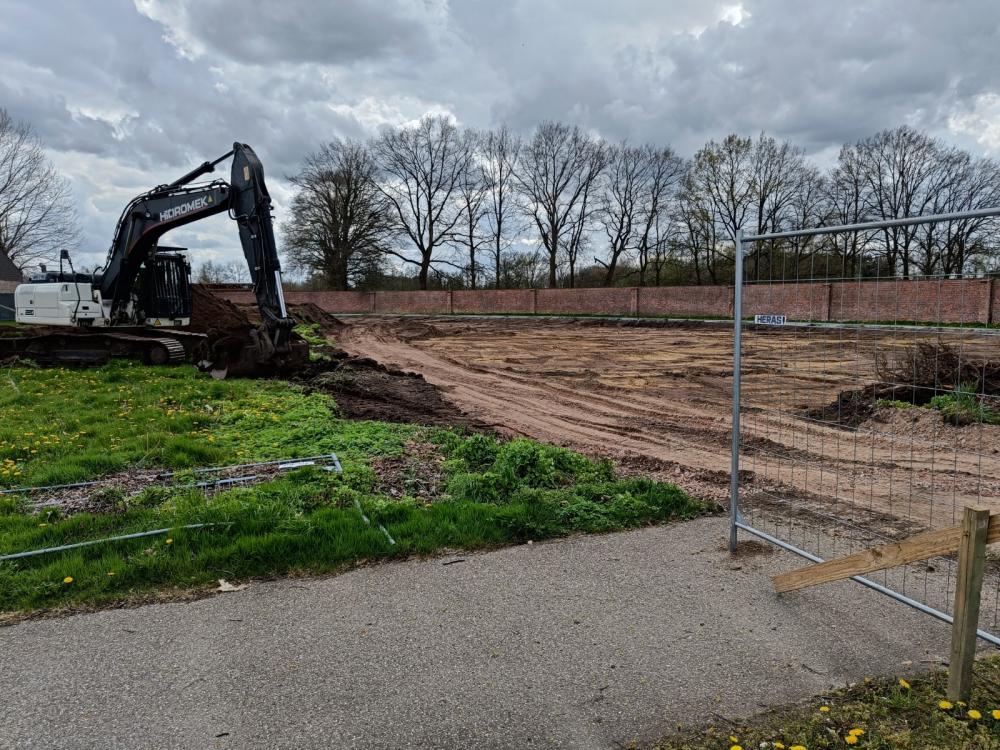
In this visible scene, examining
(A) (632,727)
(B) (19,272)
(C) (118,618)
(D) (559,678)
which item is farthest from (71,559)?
(B) (19,272)

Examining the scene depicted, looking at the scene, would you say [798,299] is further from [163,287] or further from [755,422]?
[163,287]

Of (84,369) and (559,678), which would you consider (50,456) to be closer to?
(559,678)

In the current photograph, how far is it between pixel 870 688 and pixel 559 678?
1448 mm

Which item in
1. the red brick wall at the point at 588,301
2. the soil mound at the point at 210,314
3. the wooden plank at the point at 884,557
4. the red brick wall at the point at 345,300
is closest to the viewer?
the wooden plank at the point at 884,557

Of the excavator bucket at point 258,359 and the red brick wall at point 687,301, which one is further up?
the red brick wall at point 687,301

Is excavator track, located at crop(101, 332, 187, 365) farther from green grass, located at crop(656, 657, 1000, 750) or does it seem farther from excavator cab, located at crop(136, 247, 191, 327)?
green grass, located at crop(656, 657, 1000, 750)

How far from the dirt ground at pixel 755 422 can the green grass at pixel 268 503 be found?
144 centimetres

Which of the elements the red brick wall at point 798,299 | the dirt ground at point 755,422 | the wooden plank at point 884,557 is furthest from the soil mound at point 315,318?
the wooden plank at point 884,557

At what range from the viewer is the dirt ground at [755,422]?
6.30 m

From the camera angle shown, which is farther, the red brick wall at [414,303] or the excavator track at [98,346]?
the red brick wall at [414,303]

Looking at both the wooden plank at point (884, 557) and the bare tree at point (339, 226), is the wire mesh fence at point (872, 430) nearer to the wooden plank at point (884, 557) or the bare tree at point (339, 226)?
the wooden plank at point (884, 557)

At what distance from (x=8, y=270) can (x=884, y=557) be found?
2302 inches

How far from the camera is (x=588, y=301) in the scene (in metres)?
46.8

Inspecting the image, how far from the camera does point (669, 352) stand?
2177cm
